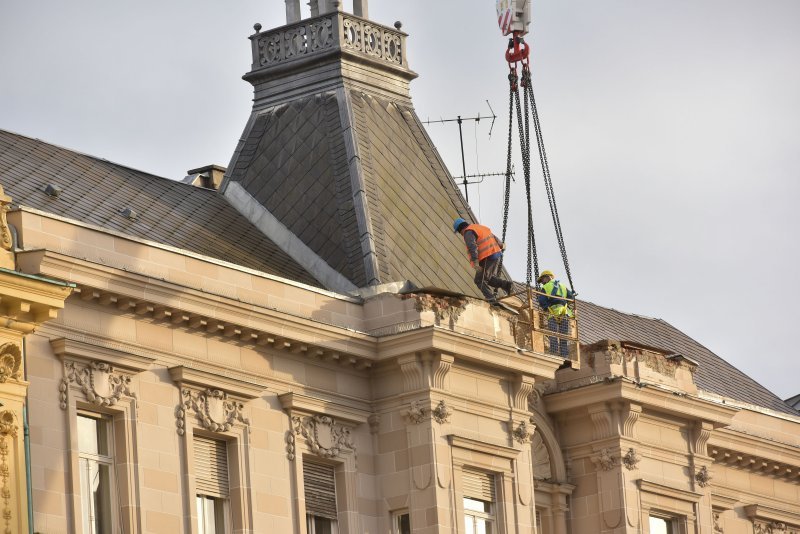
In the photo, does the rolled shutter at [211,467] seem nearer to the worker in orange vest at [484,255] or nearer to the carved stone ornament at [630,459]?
the worker in orange vest at [484,255]

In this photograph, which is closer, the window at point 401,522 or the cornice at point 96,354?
the cornice at point 96,354

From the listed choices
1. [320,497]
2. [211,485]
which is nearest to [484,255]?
[320,497]

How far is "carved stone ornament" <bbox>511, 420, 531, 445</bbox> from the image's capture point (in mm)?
58719

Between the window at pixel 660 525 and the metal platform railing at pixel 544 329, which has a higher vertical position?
the metal platform railing at pixel 544 329

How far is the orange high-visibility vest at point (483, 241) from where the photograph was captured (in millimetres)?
60062

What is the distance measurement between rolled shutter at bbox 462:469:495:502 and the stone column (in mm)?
11972

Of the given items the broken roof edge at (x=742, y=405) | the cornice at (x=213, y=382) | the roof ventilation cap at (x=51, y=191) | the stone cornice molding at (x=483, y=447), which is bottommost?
the stone cornice molding at (x=483, y=447)

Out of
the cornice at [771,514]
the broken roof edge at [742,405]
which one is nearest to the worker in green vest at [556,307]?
the broken roof edge at [742,405]

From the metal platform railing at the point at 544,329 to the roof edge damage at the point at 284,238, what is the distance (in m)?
3.38

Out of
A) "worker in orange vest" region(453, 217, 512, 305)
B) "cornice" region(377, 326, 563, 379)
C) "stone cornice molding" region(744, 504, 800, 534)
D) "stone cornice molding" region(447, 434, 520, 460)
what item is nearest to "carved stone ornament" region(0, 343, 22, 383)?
"cornice" region(377, 326, 563, 379)

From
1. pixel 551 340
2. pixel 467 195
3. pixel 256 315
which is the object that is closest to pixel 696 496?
pixel 551 340

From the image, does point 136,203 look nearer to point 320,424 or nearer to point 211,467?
point 320,424

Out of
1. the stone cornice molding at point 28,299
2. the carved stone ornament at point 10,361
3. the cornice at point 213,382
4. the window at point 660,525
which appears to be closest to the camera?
the stone cornice molding at point 28,299

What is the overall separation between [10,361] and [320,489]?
28.4 ft
